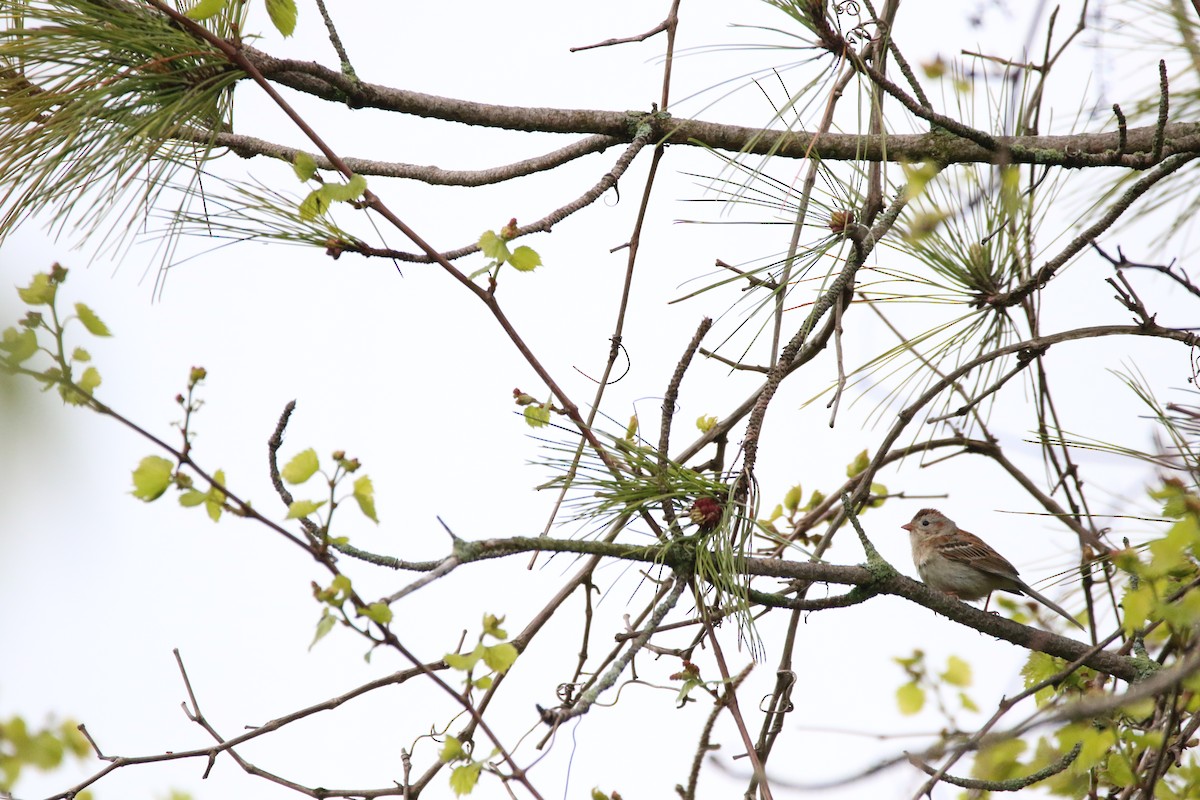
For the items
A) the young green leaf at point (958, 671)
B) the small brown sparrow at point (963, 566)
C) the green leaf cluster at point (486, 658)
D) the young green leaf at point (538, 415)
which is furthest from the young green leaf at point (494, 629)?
the small brown sparrow at point (963, 566)

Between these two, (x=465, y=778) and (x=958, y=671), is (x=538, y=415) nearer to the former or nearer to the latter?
(x=465, y=778)

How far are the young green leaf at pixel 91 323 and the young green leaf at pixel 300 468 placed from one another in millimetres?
277

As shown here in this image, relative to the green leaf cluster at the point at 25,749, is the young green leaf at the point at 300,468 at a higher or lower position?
higher

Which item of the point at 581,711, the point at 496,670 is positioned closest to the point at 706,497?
the point at 581,711

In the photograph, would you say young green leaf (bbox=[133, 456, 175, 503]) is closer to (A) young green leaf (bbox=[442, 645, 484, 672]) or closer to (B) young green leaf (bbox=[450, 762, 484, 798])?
(A) young green leaf (bbox=[442, 645, 484, 672])

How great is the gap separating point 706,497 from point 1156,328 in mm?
1053

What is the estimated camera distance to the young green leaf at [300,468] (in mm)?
1438

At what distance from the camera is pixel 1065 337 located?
2344 millimetres

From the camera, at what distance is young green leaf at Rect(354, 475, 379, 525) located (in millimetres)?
1419

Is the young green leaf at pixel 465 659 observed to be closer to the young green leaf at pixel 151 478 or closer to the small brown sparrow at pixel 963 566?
the young green leaf at pixel 151 478

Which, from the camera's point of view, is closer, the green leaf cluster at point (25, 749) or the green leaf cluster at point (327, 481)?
the green leaf cluster at point (327, 481)

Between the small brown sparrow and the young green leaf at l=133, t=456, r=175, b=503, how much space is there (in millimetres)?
2943

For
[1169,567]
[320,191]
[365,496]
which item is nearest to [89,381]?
[365,496]

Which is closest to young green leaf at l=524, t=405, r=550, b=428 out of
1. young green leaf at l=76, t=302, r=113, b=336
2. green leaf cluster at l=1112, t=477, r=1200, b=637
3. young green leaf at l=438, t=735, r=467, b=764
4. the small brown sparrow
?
young green leaf at l=438, t=735, r=467, b=764
